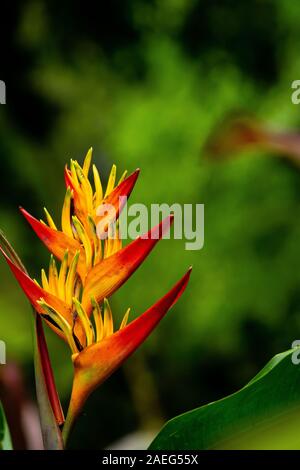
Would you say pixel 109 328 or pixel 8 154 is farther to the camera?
pixel 8 154

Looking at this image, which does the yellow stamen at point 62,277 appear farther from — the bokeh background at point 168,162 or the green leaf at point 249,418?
the bokeh background at point 168,162

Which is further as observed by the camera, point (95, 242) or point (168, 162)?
point (168, 162)

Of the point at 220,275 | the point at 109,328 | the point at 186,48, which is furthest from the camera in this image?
the point at 186,48

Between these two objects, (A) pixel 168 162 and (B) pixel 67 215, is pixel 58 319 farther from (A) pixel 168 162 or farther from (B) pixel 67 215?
(A) pixel 168 162

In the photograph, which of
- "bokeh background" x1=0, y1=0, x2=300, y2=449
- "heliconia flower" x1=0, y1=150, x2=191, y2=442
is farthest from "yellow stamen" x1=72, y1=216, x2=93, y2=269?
"bokeh background" x1=0, y1=0, x2=300, y2=449

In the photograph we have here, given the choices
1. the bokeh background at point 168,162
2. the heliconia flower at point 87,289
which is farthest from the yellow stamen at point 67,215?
the bokeh background at point 168,162

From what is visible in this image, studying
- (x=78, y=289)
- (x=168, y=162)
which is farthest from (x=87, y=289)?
(x=168, y=162)

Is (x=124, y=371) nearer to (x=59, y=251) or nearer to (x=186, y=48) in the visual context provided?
(x=186, y=48)
